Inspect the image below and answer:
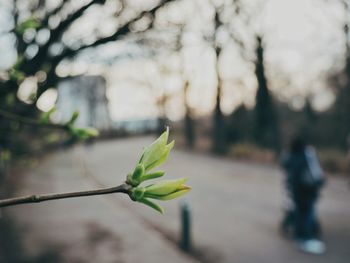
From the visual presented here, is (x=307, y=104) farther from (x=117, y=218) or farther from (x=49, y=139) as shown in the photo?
(x=49, y=139)

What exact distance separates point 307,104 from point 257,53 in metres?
23.0

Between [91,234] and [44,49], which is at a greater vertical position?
[44,49]

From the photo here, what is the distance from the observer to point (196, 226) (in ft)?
31.1

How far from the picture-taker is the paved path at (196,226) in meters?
7.14

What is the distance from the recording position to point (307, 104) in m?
27.2

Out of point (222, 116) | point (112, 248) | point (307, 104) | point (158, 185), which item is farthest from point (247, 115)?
point (158, 185)

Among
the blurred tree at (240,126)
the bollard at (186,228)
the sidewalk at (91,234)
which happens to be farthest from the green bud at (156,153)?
the blurred tree at (240,126)

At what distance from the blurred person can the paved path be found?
0.28 metres

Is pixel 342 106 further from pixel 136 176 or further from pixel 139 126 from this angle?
pixel 139 126

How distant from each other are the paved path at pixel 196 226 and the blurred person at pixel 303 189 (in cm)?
28

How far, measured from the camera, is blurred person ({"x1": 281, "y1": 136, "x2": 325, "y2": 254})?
7.34m

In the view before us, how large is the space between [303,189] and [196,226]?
9.46 ft

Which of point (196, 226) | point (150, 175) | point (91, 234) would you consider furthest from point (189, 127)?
point (150, 175)

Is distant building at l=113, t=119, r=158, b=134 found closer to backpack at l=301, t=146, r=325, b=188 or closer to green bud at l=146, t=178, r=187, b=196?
backpack at l=301, t=146, r=325, b=188
